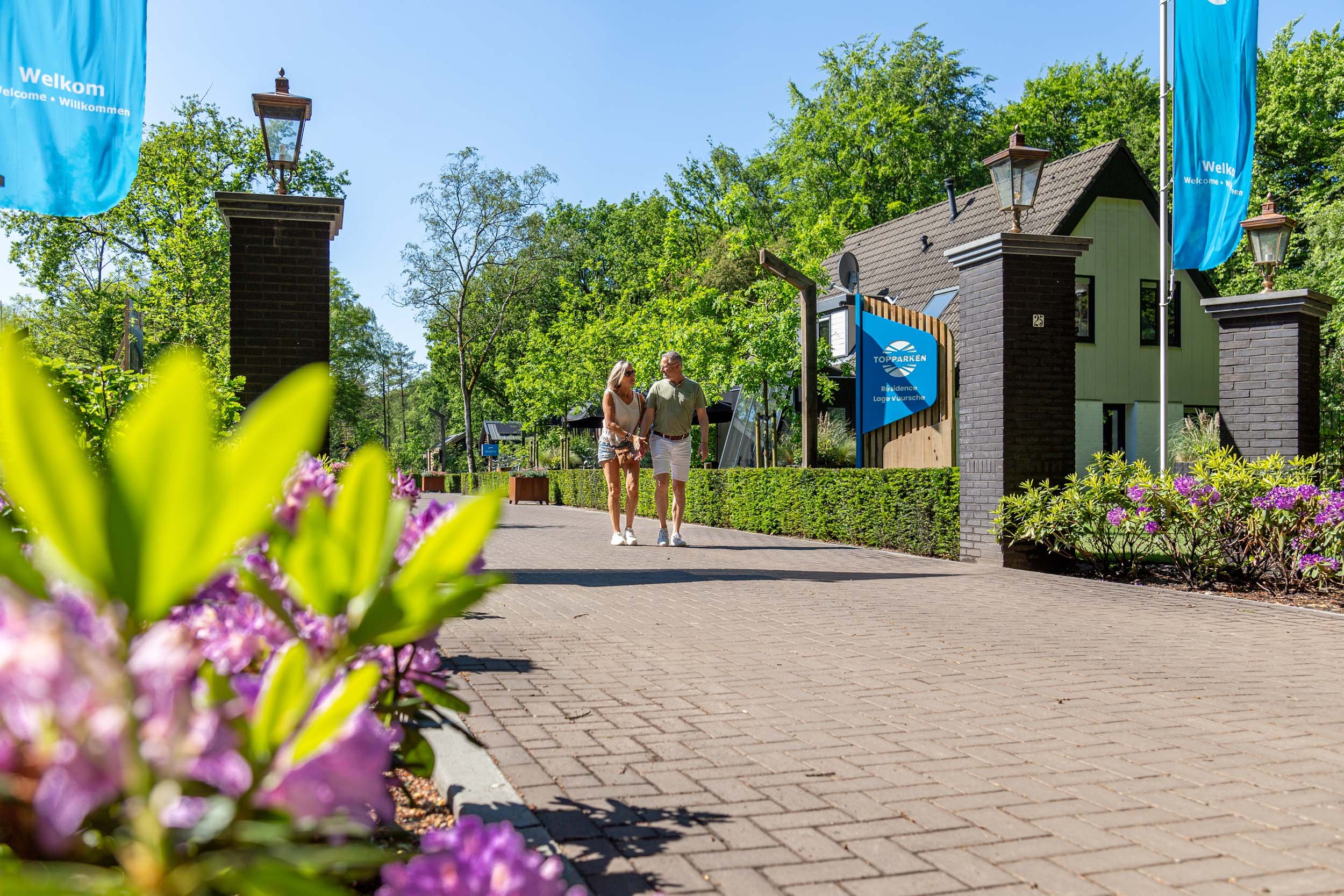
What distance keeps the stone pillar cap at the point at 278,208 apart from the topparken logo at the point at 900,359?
9.21 m

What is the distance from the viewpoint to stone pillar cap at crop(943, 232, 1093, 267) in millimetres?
9633

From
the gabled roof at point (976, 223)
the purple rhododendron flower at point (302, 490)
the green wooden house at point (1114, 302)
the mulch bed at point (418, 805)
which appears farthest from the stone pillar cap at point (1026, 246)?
the green wooden house at point (1114, 302)

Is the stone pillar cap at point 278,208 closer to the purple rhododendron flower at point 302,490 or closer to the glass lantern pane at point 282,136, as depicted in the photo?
the glass lantern pane at point 282,136

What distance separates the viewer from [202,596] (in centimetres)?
172

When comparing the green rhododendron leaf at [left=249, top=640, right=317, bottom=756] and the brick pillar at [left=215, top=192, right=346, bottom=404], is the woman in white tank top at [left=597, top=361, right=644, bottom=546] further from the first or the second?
the green rhododendron leaf at [left=249, top=640, right=317, bottom=756]

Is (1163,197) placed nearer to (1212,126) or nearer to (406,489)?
(1212,126)

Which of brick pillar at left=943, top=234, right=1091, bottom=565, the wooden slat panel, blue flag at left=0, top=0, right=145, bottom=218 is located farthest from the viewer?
the wooden slat panel

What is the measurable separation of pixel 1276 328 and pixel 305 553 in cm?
1290

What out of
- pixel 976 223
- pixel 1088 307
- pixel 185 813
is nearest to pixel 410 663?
pixel 185 813

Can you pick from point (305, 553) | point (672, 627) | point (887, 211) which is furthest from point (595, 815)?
point (887, 211)

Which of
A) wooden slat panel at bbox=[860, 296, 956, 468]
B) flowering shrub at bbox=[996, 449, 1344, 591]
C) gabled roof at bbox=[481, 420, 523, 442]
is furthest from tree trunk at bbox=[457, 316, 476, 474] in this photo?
flowering shrub at bbox=[996, 449, 1344, 591]

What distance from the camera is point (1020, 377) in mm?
9648

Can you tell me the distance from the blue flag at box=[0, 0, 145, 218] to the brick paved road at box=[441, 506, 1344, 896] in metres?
5.08

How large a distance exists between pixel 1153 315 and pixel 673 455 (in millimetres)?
18847
